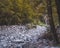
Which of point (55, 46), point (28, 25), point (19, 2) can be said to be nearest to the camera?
point (55, 46)

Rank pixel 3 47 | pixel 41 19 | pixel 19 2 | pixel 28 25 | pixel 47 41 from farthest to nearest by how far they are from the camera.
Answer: pixel 41 19 < pixel 19 2 < pixel 28 25 < pixel 47 41 < pixel 3 47

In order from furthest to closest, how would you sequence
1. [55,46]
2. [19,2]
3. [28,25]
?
[19,2], [28,25], [55,46]

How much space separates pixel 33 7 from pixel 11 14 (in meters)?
2.32

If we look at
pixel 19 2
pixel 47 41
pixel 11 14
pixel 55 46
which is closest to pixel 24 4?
pixel 19 2

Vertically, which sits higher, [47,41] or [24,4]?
[24,4]

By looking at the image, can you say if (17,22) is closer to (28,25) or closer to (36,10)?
(28,25)

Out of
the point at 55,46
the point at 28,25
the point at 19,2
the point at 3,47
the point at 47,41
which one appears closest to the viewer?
the point at 55,46

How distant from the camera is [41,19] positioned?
16.7m

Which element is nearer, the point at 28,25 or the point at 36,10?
the point at 28,25

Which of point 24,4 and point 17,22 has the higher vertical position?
point 24,4

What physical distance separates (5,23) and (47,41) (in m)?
6.68

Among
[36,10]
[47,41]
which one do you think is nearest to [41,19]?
[36,10]

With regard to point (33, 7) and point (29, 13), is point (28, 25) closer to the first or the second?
point (29, 13)

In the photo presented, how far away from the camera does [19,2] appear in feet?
51.5
